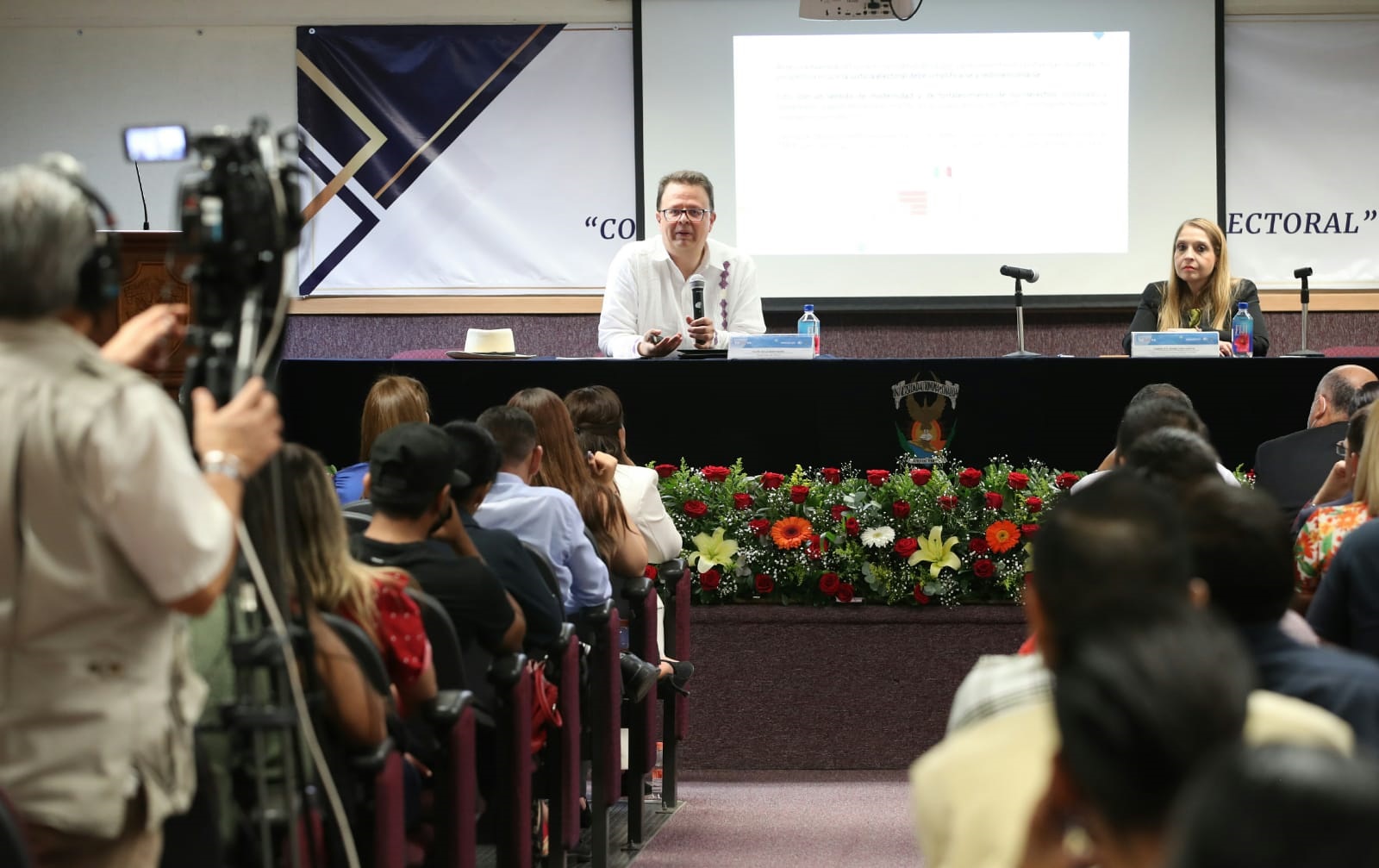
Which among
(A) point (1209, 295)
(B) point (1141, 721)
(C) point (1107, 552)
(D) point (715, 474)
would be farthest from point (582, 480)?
(A) point (1209, 295)

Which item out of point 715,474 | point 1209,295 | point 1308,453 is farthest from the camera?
point 1209,295

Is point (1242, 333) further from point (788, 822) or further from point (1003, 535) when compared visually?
point (788, 822)

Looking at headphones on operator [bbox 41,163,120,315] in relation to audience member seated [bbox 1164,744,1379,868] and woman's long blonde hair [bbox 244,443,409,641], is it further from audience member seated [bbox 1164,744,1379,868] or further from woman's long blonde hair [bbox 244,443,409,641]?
audience member seated [bbox 1164,744,1379,868]

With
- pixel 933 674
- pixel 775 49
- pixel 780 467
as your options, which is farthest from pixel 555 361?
pixel 775 49

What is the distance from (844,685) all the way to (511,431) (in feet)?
5.10

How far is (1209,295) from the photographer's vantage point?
5.71 m

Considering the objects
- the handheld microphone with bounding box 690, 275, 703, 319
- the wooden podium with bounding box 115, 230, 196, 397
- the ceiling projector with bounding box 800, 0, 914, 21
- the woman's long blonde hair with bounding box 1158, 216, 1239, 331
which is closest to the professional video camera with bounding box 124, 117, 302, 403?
the handheld microphone with bounding box 690, 275, 703, 319

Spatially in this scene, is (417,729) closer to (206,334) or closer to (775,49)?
(206,334)

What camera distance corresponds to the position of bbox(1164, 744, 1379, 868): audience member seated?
58 cm

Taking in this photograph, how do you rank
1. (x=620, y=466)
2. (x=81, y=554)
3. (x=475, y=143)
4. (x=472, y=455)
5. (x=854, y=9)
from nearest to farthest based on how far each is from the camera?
(x=81, y=554), (x=472, y=455), (x=620, y=466), (x=854, y=9), (x=475, y=143)

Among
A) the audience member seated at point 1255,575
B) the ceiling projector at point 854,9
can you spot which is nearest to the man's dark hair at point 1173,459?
the audience member seated at point 1255,575

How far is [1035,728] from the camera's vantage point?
4.06 feet

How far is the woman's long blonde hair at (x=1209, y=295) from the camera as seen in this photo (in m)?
5.65

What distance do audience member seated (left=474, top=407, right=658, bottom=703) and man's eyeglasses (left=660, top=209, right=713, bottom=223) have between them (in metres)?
2.34
